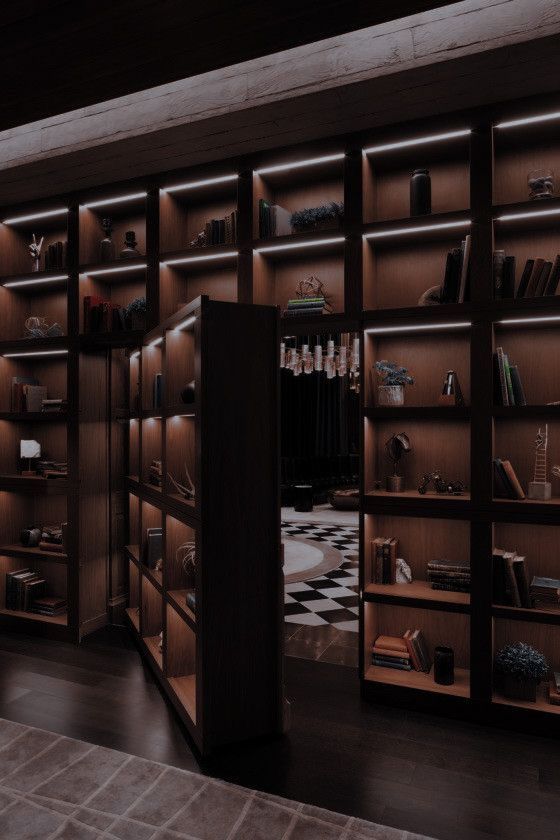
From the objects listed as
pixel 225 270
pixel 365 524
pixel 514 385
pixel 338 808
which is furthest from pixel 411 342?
pixel 338 808

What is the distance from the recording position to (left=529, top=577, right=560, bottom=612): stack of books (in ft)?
9.60

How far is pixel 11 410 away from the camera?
4664 millimetres

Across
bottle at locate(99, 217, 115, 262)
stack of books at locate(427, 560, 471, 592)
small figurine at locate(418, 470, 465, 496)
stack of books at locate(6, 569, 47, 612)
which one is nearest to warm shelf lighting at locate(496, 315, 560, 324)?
small figurine at locate(418, 470, 465, 496)

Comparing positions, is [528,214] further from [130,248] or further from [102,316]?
[102,316]

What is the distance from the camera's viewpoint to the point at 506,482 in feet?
9.91

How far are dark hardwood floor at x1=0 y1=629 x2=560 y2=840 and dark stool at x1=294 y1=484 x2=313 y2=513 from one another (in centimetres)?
670

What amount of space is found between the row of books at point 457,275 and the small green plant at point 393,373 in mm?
466

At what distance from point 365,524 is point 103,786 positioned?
73.5 inches

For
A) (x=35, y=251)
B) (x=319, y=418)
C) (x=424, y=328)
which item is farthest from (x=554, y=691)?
(x=319, y=418)

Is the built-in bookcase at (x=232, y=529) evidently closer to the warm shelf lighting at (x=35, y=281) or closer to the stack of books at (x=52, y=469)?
the stack of books at (x=52, y=469)

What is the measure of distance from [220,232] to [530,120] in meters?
1.97

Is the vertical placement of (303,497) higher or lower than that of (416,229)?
lower

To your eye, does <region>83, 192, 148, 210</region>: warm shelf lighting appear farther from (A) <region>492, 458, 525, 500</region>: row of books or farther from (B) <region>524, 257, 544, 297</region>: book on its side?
(A) <region>492, 458, 525, 500</region>: row of books

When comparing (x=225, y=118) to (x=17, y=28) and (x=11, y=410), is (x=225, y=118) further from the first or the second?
(x=11, y=410)
